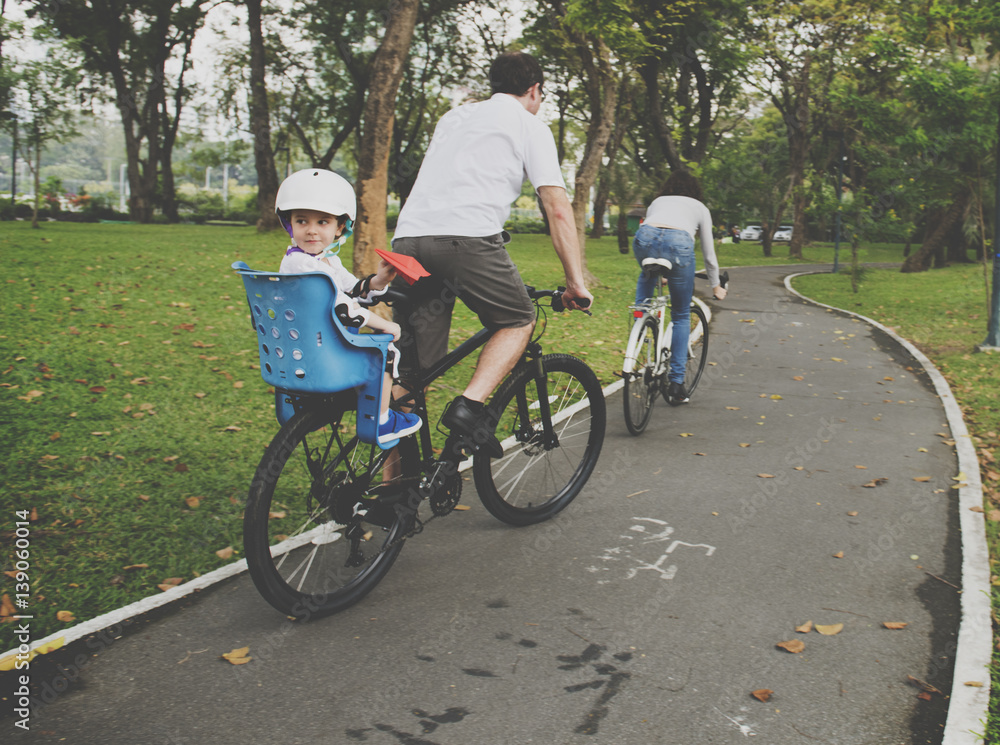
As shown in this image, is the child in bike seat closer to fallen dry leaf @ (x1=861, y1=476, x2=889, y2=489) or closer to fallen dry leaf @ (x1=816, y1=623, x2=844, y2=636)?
fallen dry leaf @ (x1=816, y1=623, x2=844, y2=636)

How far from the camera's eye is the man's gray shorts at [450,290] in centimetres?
367

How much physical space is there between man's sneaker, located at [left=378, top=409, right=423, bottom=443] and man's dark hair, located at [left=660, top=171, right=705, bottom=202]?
13.0ft

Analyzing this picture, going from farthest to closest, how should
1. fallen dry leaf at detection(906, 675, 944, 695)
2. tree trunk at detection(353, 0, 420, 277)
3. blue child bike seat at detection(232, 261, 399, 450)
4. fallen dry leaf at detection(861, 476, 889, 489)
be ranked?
tree trunk at detection(353, 0, 420, 277)
fallen dry leaf at detection(861, 476, 889, 489)
fallen dry leaf at detection(906, 675, 944, 695)
blue child bike seat at detection(232, 261, 399, 450)

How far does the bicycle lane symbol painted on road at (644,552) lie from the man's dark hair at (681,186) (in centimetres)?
318

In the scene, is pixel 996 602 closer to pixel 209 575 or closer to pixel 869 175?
pixel 209 575

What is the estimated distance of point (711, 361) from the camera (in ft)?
32.8

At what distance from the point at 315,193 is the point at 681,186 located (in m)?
4.35

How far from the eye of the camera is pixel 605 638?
331cm

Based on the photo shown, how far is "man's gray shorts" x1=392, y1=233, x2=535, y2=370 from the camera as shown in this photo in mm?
3668

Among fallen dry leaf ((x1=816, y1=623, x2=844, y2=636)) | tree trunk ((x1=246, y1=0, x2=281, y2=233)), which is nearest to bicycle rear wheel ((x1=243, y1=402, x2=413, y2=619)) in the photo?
fallen dry leaf ((x1=816, y1=623, x2=844, y2=636))

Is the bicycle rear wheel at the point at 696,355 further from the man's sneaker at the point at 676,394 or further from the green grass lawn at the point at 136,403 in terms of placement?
the green grass lawn at the point at 136,403

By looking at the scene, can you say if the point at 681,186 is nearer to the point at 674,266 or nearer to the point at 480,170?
the point at 674,266

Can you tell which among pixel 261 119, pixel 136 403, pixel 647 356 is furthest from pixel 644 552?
pixel 261 119

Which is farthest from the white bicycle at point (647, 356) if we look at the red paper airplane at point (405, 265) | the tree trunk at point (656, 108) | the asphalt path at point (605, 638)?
the tree trunk at point (656, 108)
